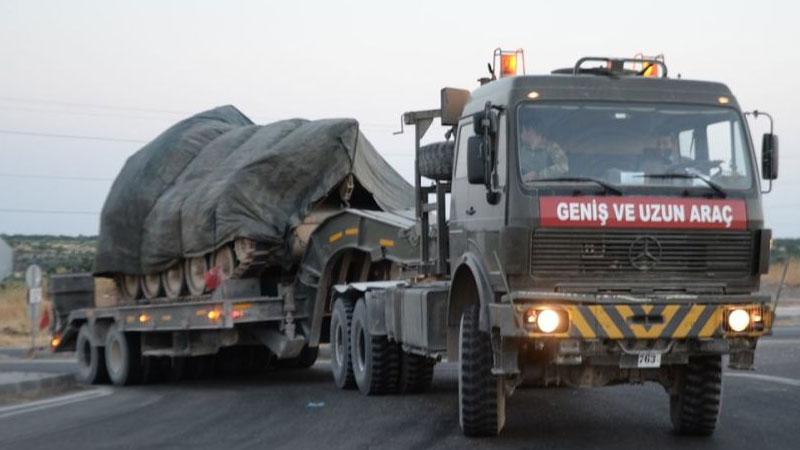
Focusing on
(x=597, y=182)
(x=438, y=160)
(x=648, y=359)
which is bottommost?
(x=648, y=359)

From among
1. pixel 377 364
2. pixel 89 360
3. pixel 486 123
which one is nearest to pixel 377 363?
pixel 377 364

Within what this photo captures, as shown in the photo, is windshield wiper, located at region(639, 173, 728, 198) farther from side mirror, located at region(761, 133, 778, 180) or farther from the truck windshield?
side mirror, located at region(761, 133, 778, 180)

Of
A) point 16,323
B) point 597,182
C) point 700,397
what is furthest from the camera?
point 16,323

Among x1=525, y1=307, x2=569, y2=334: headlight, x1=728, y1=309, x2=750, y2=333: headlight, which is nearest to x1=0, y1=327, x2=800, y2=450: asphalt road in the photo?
x1=728, y1=309, x2=750, y2=333: headlight

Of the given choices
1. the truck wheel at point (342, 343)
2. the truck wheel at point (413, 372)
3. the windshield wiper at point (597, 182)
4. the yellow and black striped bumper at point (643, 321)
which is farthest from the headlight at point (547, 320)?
the truck wheel at point (342, 343)

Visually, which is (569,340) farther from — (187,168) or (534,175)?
(187,168)

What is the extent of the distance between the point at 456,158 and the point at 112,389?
9.06m

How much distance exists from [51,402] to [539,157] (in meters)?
9.00

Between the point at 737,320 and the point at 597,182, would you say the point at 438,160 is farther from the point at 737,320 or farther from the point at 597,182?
the point at 737,320

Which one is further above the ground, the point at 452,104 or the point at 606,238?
the point at 452,104

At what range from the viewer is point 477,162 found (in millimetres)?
10875

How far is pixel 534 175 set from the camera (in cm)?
1072

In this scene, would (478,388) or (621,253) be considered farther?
(478,388)

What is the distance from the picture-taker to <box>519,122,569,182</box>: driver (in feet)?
35.2
